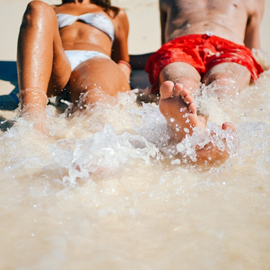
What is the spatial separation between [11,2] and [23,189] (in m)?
7.21

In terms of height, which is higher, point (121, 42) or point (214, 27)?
point (214, 27)

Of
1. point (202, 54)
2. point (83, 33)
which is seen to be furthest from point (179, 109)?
point (83, 33)

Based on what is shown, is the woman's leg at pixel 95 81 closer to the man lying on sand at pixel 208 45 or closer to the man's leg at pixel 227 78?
the man lying on sand at pixel 208 45

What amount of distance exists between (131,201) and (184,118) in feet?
1.51

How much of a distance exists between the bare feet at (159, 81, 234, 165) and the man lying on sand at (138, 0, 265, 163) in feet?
1.25

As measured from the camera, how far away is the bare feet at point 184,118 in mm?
1320

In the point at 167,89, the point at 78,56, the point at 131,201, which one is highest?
the point at 167,89

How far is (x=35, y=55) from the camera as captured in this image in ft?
5.46

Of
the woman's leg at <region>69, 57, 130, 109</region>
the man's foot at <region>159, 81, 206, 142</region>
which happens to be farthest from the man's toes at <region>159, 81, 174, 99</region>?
the woman's leg at <region>69, 57, 130, 109</region>

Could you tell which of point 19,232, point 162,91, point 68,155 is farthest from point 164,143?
point 19,232

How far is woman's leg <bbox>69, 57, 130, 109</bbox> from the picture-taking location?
5.96 feet

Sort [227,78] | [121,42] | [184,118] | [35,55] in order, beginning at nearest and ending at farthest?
[184,118], [35,55], [227,78], [121,42]

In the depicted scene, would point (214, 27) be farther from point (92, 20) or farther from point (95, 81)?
point (95, 81)

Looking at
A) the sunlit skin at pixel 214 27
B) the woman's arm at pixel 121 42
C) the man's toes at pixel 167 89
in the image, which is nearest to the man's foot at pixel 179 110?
the man's toes at pixel 167 89
